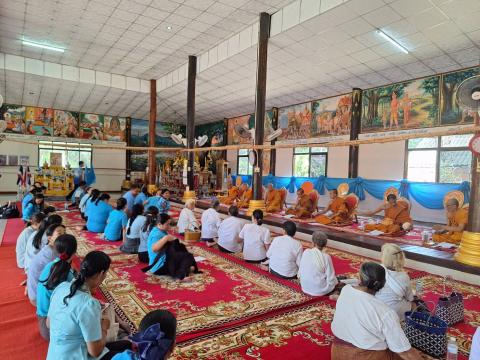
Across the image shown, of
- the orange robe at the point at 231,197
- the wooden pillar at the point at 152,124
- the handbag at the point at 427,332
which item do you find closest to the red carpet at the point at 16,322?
the handbag at the point at 427,332

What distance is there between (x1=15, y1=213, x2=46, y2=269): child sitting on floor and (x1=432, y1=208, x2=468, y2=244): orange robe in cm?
664

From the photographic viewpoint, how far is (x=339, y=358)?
2.31m

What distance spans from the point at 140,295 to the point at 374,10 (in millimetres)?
7079

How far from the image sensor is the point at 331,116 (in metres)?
12.5

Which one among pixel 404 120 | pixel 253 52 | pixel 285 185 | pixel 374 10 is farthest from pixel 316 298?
pixel 285 185

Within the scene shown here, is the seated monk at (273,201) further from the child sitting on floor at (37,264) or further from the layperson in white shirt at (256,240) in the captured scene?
the child sitting on floor at (37,264)

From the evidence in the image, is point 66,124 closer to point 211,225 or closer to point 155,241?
point 211,225

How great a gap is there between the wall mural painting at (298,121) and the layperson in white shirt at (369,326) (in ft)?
37.2

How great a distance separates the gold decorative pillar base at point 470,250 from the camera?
15.1ft

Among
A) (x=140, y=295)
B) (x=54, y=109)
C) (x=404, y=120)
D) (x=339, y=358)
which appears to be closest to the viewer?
(x=339, y=358)

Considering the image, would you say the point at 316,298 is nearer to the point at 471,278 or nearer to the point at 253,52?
the point at 471,278

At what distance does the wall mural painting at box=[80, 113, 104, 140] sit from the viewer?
17.5 metres

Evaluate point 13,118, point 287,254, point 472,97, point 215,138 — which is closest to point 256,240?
point 287,254

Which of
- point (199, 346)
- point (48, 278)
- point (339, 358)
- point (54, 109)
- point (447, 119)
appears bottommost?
point (199, 346)
